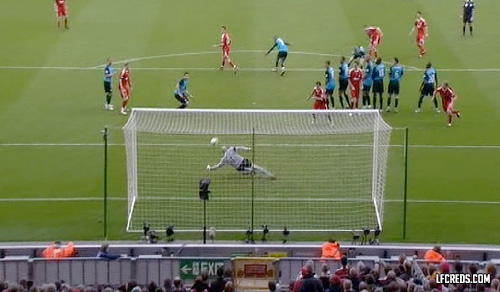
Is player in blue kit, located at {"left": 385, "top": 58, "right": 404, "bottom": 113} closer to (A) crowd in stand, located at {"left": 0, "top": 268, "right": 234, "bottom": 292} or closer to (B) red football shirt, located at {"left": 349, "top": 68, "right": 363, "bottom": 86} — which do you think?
(B) red football shirt, located at {"left": 349, "top": 68, "right": 363, "bottom": 86}

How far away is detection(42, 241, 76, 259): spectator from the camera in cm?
2286

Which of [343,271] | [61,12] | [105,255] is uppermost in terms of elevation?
[61,12]

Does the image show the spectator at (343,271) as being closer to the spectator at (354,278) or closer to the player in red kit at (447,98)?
the spectator at (354,278)

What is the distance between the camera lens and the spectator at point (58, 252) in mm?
22859

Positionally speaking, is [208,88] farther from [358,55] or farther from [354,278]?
[354,278]

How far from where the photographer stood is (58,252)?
22.9 meters

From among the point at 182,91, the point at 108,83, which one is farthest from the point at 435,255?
the point at 108,83

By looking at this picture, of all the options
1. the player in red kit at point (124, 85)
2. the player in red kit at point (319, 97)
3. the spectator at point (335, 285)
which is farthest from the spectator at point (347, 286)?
the player in red kit at point (124, 85)

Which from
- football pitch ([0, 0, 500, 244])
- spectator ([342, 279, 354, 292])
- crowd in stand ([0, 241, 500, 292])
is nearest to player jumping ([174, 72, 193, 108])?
football pitch ([0, 0, 500, 244])

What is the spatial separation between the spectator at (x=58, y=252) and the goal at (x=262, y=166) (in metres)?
3.33

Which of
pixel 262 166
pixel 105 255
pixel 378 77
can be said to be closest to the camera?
pixel 105 255

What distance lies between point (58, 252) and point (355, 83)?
14.8m

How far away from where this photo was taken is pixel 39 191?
95.7ft

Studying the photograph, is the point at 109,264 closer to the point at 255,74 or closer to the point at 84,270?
the point at 84,270
